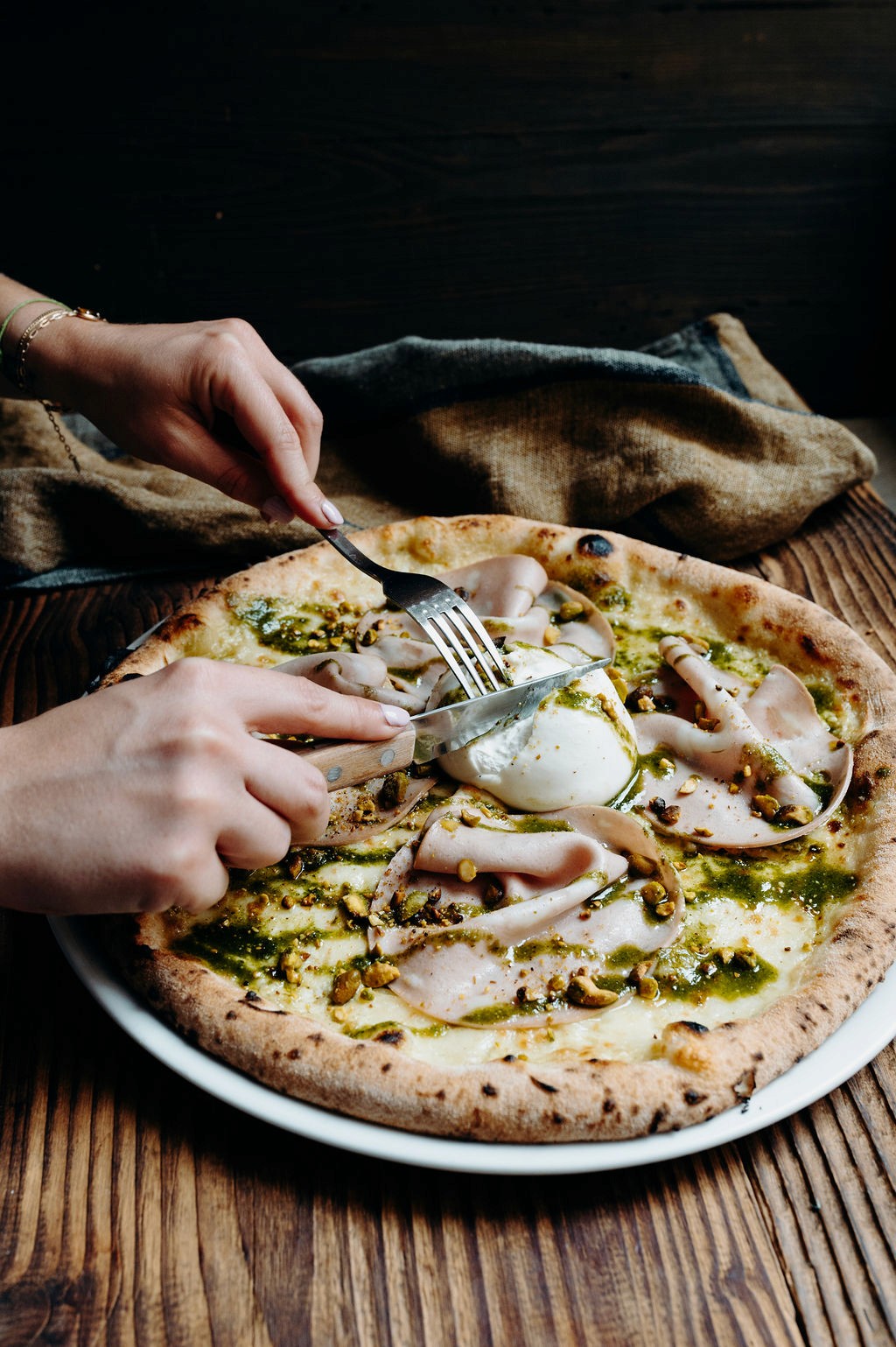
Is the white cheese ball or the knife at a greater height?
the knife

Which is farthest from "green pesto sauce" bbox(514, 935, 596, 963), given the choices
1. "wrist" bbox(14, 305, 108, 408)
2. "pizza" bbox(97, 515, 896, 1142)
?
"wrist" bbox(14, 305, 108, 408)

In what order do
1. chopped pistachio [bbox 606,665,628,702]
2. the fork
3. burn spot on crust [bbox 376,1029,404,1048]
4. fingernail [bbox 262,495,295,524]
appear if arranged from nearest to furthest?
1. burn spot on crust [bbox 376,1029,404,1048]
2. the fork
3. fingernail [bbox 262,495,295,524]
4. chopped pistachio [bbox 606,665,628,702]

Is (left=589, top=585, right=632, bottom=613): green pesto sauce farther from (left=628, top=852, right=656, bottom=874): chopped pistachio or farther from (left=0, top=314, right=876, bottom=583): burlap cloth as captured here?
(left=628, top=852, right=656, bottom=874): chopped pistachio

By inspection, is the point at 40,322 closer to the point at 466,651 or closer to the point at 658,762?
the point at 466,651

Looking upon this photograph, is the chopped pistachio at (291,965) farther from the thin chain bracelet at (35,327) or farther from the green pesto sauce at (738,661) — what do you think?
the thin chain bracelet at (35,327)

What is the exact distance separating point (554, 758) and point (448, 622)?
412 millimetres

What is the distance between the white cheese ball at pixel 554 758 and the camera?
7.93 feet

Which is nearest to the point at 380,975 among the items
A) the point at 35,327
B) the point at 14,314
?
the point at 35,327

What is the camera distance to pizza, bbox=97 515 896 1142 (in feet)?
6.12

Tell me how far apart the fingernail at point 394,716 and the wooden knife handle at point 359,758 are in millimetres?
29

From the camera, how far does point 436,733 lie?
2.30 metres

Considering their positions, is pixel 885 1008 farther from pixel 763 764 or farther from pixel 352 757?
pixel 352 757

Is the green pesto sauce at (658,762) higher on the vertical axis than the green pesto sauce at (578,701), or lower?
lower

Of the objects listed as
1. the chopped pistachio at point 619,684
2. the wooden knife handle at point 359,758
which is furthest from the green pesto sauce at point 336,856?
the chopped pistachio at point 619,684
